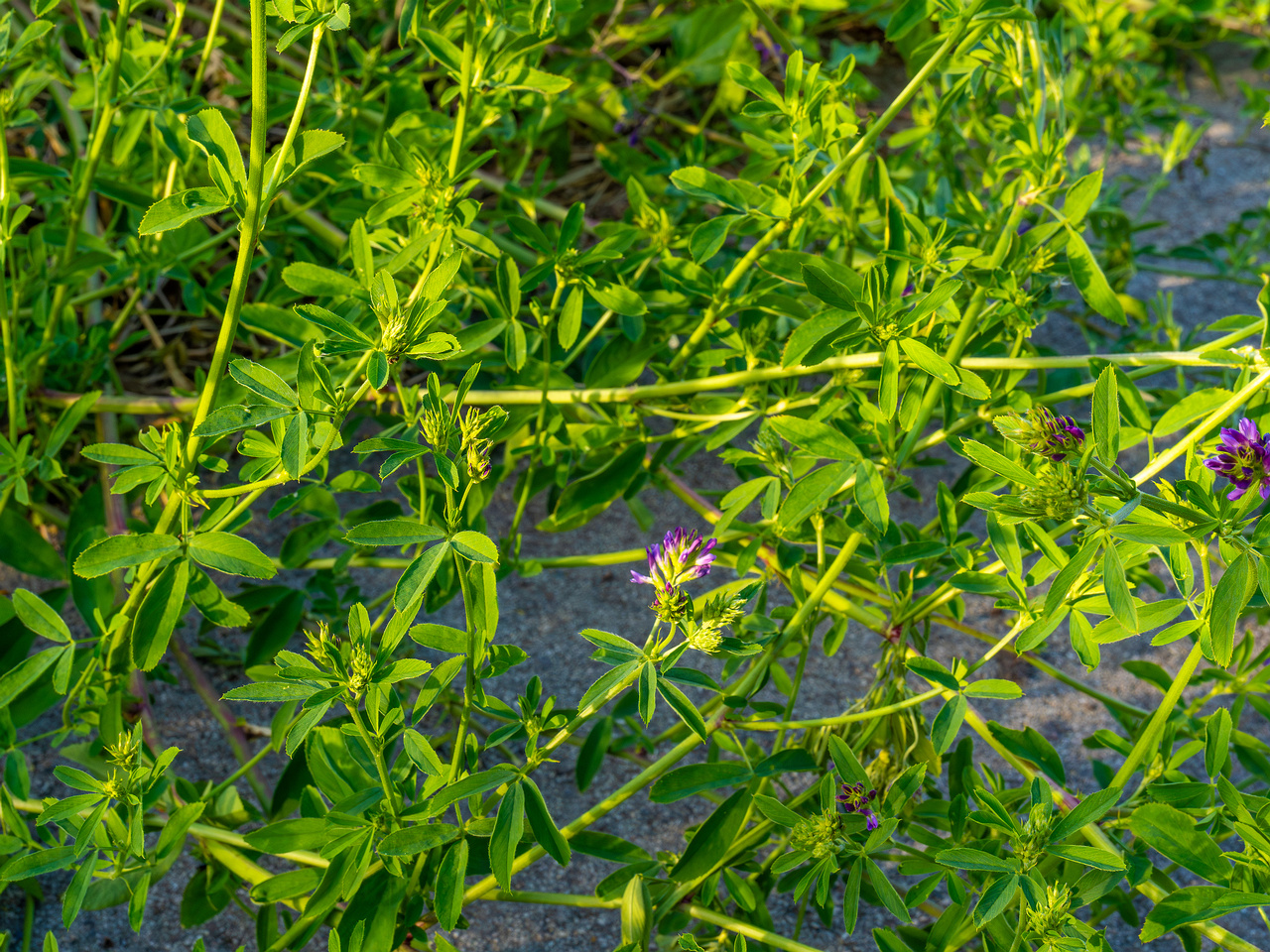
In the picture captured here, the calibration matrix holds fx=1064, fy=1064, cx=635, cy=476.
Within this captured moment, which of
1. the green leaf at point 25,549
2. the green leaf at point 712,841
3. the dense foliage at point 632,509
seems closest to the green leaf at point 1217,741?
the dense foliage at point 632,509

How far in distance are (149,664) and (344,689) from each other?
191mm

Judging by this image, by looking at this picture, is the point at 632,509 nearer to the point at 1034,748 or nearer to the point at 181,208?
the point at 1034,748

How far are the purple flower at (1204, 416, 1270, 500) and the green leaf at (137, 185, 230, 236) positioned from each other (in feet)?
2.63

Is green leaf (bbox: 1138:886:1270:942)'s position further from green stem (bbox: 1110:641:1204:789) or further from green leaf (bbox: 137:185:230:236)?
green leaf (bbox: 137:185:230:236)

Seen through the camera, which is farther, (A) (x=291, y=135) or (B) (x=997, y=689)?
(B) (x=997, y=689)

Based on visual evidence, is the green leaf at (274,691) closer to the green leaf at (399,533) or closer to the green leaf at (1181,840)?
the green leaf at (399,533)

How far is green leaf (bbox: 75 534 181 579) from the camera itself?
847 millimetres

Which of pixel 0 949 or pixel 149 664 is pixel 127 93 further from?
pixel 0 949

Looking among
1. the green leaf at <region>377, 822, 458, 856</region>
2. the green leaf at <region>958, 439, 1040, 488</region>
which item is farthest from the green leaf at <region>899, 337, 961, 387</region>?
the green leaf at <region>377, 822, 458, 856</region>

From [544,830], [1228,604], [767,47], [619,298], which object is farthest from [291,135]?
[767,47]

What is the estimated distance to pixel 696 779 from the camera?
3.31ft

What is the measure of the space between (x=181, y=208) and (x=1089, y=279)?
869 millimetres

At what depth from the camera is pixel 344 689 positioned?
86 centimetres

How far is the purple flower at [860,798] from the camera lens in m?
0.98
